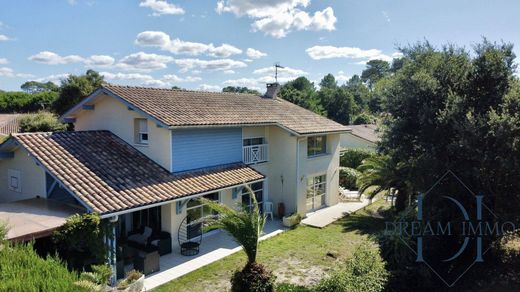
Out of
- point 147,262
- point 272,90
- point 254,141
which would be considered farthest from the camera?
point 272,90

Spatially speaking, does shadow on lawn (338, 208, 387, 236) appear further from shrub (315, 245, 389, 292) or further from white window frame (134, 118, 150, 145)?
white window frame (134, 118, 150, 145)

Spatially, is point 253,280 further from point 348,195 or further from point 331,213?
point 348,195

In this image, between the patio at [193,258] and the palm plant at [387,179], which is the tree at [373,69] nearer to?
the palm plant at [387,179]

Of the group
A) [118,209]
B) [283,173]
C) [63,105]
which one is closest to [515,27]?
[283,173]

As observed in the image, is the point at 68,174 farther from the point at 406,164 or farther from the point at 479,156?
the point at 479,156

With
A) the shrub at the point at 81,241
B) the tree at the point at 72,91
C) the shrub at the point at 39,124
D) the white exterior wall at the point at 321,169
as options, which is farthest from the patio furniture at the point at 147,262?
the tree at the point at 72,91

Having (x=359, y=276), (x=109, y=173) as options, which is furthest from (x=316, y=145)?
(x=359, y=276)
